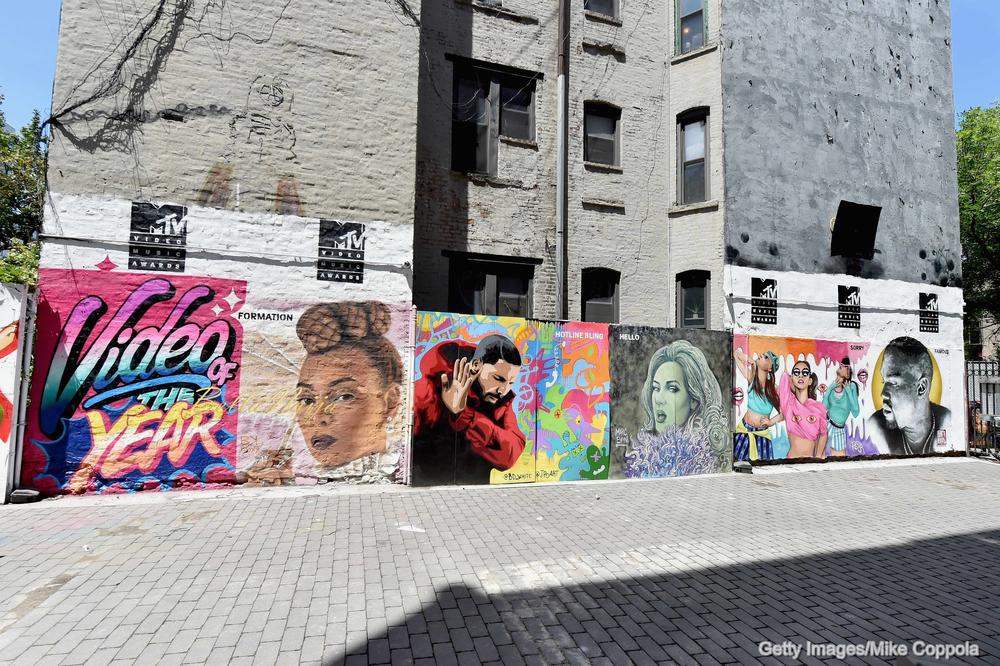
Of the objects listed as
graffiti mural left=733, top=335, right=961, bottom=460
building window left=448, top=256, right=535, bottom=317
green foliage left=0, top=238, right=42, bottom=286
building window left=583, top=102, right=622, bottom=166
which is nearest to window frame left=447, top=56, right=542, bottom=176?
building window left=583, top=102, right=622, bottom=166

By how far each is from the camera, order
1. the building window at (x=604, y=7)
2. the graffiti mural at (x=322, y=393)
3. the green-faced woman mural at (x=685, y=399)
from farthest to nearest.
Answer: the building window at (x=604, y=7), the green-faced woman mural at (x=685, y=399), the graffiti mural at (x=322, y=393)

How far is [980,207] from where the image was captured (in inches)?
703

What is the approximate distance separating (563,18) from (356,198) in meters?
6.47

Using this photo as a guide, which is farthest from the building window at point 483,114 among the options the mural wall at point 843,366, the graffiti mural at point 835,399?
the graffiti mural at point 835,399

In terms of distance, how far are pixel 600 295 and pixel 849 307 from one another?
6.17 meters

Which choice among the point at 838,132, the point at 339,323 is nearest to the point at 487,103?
the point at 339,323

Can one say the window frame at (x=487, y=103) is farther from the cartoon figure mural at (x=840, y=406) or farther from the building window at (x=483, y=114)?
the cartoon figure mural at (x=840, y=406)

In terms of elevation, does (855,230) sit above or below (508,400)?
above

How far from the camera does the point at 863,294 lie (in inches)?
470

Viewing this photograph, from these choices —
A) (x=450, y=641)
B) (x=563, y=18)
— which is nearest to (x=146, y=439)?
(x=450, y=641)

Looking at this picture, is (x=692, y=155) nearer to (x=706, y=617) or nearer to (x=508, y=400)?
(x=508, y=400)

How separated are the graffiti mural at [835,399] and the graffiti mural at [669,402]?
0.63 m

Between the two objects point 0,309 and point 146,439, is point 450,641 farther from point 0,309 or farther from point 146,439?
point 0,309

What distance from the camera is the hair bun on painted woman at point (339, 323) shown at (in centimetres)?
785
